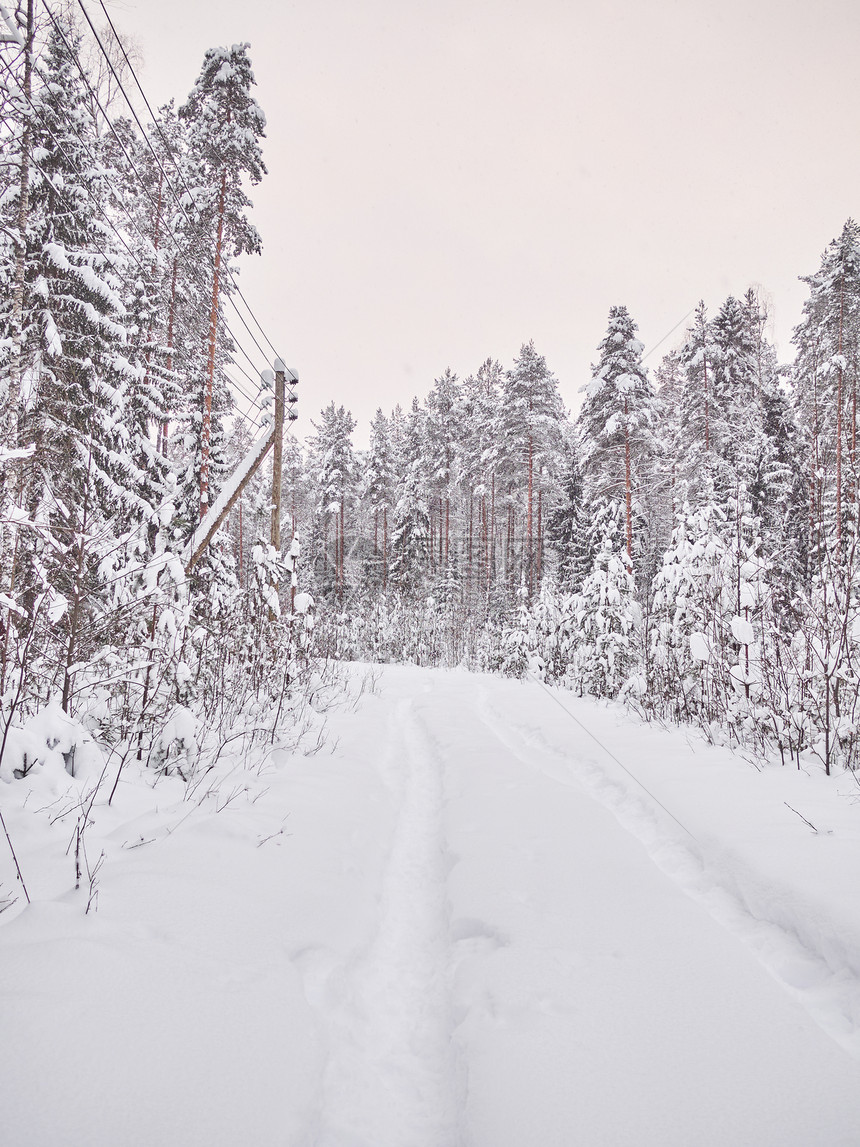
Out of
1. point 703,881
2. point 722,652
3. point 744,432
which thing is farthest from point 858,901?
point 744,432

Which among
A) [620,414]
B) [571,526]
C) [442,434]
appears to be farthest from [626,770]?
[442,434]

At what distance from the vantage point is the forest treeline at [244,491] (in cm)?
408

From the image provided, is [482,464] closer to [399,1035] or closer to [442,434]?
[442,434]

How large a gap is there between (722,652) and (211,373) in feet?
40.4

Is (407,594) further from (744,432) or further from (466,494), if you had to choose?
(744,432)

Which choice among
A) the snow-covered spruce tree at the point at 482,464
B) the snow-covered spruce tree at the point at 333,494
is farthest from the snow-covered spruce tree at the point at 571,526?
the snow-covered spruce tree at the point at 333,494

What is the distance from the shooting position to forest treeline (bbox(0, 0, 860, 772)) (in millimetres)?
4082

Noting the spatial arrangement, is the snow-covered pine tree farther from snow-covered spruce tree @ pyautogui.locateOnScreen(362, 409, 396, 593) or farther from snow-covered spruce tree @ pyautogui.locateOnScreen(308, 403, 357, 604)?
snow-covered spruce tree @ pyautogui.locateOnScreen(362, 409, 396, 593)

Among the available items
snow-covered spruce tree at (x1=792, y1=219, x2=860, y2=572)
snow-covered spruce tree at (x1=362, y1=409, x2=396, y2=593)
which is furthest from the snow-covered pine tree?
snow-covered spruce tree at (x1=362, y1=409, x2=396, y2=593)

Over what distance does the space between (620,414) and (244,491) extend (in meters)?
12.8

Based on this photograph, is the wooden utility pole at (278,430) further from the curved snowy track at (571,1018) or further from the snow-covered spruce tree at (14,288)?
the curved snowy track at (571,1018)

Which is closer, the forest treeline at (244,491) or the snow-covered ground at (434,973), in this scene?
the snow-covered ground at (434,973)

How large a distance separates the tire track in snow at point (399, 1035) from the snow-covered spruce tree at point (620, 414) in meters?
15.3

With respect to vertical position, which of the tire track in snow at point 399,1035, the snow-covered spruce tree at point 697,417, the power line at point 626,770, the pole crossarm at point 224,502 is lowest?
the tire track in snow at point 399,1035
